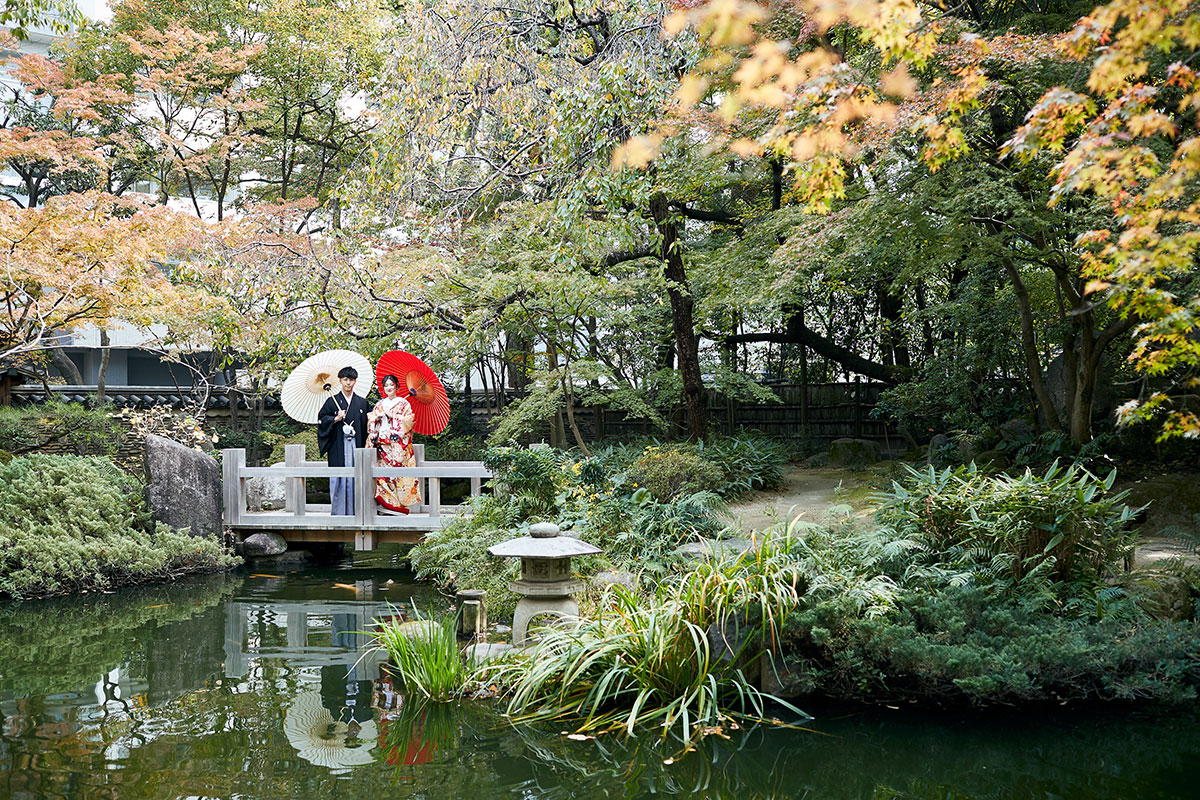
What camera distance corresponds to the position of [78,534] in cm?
855

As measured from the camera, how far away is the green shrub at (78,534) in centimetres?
820

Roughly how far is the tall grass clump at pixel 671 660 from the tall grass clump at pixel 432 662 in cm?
24

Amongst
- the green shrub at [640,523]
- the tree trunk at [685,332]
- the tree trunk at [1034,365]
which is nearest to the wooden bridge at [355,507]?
the green shrub at [640,523]

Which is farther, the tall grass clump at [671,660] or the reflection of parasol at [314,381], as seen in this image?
the reflection of parasol at [314,381]

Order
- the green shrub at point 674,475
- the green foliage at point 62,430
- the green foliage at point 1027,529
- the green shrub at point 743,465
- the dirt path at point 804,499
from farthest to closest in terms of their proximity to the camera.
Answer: the green foliage at point 62,430 < the green shrub at point 743,465 < the green shrub at point 674,475 < the dirt path at point 804,499 < the green foliage at point 1027,529

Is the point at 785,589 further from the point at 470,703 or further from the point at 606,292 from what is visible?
the point at 606,292

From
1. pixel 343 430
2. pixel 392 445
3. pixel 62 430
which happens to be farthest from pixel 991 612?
pixel 62 430

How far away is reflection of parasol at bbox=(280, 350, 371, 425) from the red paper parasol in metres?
0.28

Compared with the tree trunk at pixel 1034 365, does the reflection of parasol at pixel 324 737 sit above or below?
below

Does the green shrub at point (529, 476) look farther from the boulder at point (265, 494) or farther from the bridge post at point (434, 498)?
the boulder at point (265, 494)

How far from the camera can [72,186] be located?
53.7ft

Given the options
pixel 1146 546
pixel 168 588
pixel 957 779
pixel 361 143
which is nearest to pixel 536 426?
pixel 361 143

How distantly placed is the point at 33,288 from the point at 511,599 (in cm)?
620

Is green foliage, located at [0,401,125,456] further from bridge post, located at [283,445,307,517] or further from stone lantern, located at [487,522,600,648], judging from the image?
stone lantern, located at [487,522,600,648]
